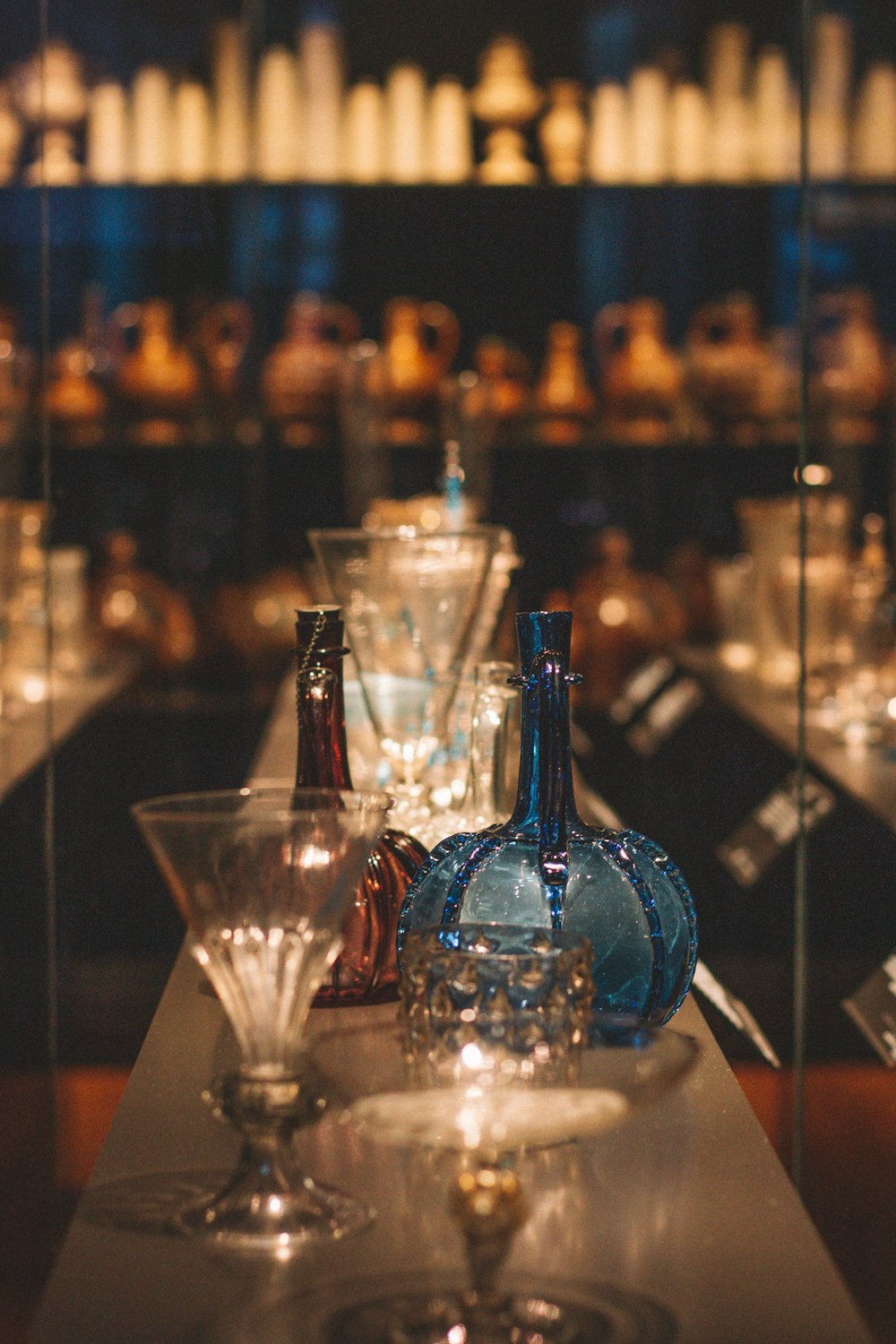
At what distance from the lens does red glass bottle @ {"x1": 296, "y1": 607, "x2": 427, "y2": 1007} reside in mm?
972

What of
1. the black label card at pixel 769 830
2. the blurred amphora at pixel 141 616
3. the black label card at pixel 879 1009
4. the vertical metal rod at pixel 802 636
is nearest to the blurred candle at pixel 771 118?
the blurred amphora at pixel 141 616

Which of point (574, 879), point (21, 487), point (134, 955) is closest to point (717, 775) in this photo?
point (134, 955)

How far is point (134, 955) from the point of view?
1.76 metres

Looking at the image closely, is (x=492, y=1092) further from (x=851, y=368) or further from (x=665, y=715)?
(x=851, y=368)

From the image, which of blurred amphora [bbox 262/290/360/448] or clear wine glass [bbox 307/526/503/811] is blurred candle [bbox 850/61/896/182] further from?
clear wine glass [bbox 307/526/503/811]

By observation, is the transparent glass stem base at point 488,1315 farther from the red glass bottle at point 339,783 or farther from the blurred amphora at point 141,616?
the blurred amphora at point 141,616

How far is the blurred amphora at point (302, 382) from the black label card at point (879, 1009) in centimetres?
299

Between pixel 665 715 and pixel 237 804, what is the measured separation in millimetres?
2661

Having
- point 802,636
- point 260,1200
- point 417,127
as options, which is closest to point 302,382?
point 417,127

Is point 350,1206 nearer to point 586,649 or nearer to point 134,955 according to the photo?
point 134,955

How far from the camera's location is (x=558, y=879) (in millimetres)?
902

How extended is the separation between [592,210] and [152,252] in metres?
1.02

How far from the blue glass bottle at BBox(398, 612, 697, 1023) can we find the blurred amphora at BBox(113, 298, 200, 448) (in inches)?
136

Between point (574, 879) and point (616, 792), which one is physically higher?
point (574, 879)
